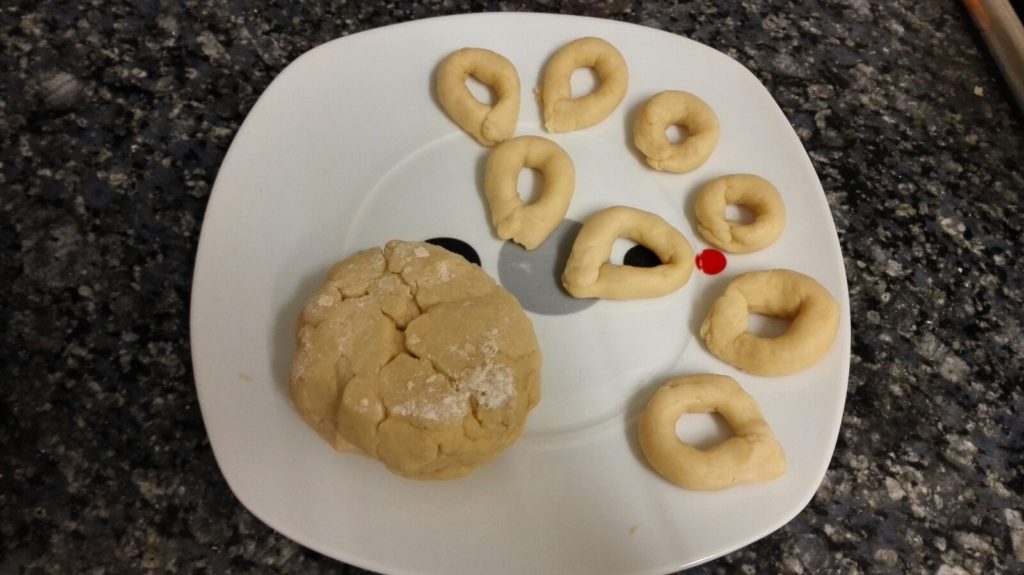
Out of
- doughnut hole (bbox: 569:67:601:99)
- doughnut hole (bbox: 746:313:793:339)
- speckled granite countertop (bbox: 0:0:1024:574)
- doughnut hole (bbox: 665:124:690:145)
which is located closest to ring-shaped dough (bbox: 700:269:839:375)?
doughnut hole (bbox: 746:313:793:339)

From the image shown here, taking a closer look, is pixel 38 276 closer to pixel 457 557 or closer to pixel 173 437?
pixel 173 437

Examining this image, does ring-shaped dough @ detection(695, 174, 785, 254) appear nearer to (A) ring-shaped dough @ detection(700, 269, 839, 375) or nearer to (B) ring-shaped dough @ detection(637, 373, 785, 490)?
(A) ring-shaped dough @ detection(700, 269, 839, 375)

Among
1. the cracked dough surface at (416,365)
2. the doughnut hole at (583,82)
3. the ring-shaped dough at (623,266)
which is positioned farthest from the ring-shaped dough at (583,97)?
the cracked dough surface at (416,365)

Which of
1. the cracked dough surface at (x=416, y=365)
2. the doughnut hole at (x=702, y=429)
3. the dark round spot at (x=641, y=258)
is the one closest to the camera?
the cracked dough surface at (x=416, y=365)

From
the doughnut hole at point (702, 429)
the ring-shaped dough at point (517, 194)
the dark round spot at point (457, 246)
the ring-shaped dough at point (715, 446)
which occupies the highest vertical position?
the ring-shaped dough at point (517, 194)

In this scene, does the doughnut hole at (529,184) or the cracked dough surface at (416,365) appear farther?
the doughnut hole at (529,184)

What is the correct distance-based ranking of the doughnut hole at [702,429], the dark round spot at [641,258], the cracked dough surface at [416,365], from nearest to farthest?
the cracked dough surface at [416,365], the doughnut hole at [702,429], the dark round spot at [641,258]

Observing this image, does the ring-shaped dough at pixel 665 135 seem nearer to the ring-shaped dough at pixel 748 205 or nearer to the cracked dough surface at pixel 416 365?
the ring-shaped dough at pixel 748 205
